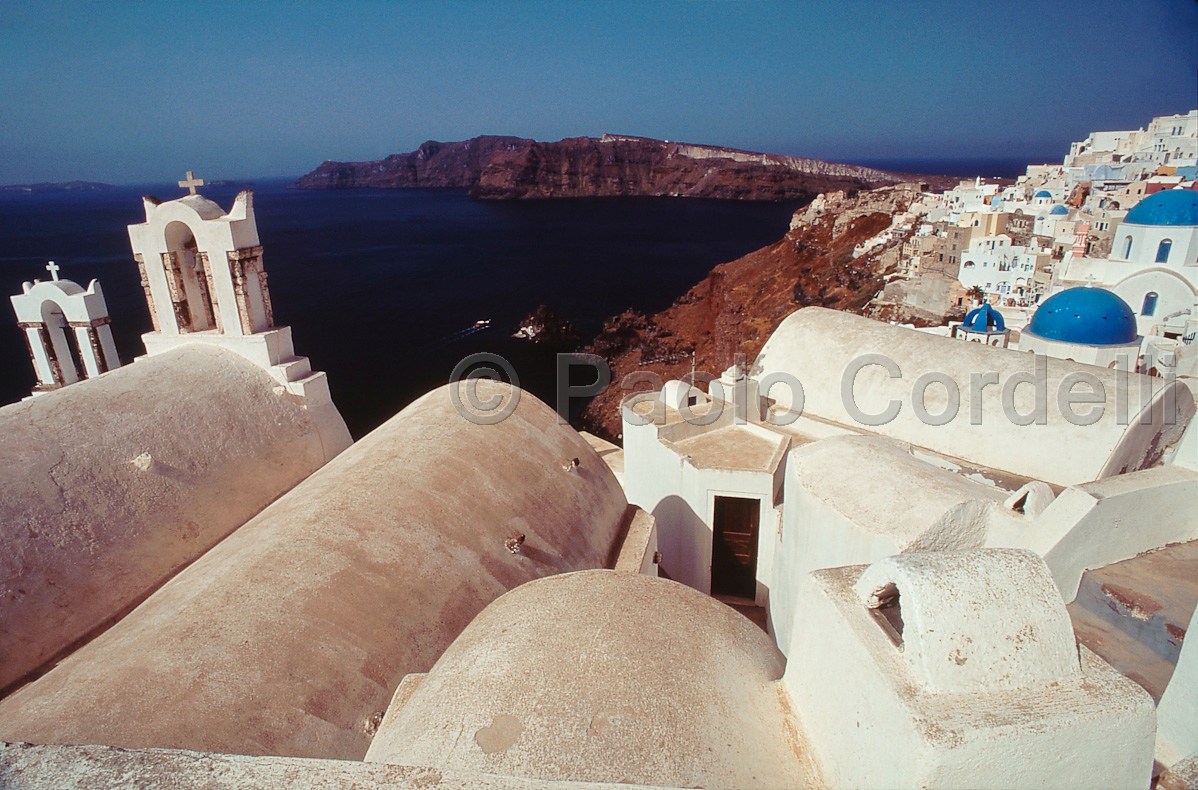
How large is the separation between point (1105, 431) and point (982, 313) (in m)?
11.0

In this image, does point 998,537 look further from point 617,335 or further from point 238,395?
point 617,335

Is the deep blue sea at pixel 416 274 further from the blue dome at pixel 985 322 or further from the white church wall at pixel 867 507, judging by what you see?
the white church wall at pixel 867 507

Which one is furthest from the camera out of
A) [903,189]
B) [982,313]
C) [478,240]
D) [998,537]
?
[478,240]

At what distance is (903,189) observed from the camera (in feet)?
225

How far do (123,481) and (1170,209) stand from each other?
91.8 ft

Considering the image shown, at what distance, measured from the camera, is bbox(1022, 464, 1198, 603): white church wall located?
18.7ft

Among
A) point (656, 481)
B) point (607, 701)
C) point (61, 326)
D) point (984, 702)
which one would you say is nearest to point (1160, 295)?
point (656, 481)

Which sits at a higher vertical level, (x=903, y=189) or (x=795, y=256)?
(x=903, y=189)

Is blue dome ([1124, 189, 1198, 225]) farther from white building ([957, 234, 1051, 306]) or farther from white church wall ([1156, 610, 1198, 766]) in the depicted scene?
white church wall ([1156, 610, 1198, 766])

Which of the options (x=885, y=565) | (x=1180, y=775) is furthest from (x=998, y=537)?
(x=885, y=565)

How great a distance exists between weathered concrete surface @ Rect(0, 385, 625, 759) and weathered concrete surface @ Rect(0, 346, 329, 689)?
1.87ft

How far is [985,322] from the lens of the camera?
59.8 feet

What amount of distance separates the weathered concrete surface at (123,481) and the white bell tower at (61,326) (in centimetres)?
349

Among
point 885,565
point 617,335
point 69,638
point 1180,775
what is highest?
point 885,565
